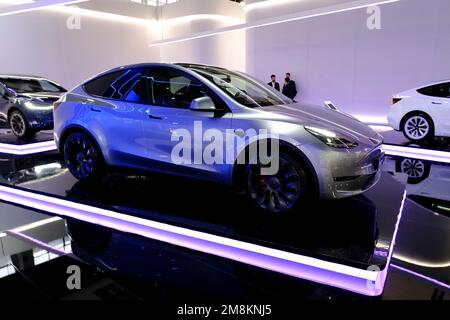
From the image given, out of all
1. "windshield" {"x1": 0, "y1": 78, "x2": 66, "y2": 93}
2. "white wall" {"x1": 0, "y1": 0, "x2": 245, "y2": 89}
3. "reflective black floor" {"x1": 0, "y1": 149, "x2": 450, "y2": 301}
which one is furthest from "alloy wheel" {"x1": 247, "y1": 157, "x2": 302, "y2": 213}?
"white wall" {"x1": 0, "y1": 0, "x2": 245, "y2": 89}

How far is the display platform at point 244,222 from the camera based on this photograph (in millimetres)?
2344

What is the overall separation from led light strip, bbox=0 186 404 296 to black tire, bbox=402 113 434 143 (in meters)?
4.77

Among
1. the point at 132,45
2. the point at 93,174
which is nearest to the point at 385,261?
the point at 93,174

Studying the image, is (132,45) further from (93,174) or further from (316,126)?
(316,126)

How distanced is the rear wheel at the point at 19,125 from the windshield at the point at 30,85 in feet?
1.46

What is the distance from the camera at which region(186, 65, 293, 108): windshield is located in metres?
3.24

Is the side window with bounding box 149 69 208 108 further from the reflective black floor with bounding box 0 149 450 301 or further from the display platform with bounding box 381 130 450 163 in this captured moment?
the display platform with bounding box 381 130 450 163

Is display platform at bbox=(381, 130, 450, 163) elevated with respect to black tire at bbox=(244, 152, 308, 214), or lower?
lower

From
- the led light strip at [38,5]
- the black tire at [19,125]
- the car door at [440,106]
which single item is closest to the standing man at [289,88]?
the car door at [440,106]

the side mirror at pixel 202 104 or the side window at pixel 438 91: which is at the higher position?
the side window at pixel 438 91

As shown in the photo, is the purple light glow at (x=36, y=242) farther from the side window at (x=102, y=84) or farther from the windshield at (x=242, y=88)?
the windshield at (x=242, y=88)

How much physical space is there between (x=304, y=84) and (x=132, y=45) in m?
6.94

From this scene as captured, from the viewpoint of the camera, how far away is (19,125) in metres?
6.59

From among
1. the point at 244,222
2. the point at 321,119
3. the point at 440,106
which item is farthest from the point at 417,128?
the point at 244,222
